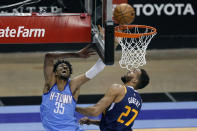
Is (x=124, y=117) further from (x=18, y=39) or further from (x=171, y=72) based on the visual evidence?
(x=171, y=72)

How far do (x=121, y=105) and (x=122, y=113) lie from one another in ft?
0.35

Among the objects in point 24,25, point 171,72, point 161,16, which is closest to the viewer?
point 24,25

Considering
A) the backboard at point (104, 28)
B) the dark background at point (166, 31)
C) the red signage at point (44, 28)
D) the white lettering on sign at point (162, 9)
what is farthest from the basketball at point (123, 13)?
the white lettering on sign at point (162, 9)

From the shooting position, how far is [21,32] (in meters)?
5.56

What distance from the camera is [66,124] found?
5805 millimetres

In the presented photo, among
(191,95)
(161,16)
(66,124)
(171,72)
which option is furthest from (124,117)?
(161,16)

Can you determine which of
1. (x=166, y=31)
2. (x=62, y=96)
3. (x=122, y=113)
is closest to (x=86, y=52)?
(x=62, y=96)

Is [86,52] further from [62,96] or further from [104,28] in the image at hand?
[104,28]

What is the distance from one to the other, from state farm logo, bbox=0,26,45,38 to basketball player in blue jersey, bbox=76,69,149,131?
3.41 feet

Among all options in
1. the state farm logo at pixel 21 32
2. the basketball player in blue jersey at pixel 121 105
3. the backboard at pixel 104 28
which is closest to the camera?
the backboard at pixel 104 28

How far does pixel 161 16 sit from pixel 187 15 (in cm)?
72

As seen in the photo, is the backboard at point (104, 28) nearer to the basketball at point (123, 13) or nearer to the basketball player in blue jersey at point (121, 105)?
the basketball at point (123, 13)

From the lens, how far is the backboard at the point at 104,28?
5.04 metres

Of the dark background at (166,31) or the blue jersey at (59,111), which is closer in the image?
the blue jersey at (59,111)
